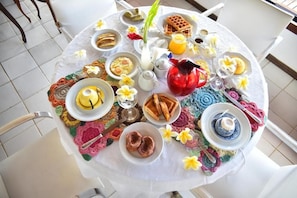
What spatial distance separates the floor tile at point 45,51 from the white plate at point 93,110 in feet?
4.15

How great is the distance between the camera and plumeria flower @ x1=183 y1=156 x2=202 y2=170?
2.89 ft

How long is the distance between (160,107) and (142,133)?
13 centimetres

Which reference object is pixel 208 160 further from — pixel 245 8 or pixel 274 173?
pixel 245 8

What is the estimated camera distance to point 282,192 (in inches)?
35.1

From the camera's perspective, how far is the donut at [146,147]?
894 millimetres

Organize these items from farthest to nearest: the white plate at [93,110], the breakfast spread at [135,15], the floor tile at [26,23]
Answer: the floor tile at [26,23] → the breakfast spread at [135,15] → the white plate at [93,110]

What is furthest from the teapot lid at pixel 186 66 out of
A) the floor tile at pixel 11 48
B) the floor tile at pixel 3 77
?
the floor tile at pixel 11 48

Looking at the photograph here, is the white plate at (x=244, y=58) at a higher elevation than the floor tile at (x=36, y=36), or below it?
higher

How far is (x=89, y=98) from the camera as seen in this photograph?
0.97 metres

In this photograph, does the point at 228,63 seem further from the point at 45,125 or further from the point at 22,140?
the point at 22,140

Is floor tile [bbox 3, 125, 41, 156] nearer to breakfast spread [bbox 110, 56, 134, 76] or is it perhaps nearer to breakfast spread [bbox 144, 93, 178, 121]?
breakfast spread [bbox 110, 56, 134, 76]

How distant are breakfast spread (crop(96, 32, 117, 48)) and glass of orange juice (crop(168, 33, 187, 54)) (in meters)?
Answer: 0.29

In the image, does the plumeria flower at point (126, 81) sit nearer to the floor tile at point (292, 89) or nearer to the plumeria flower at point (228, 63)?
the plumeria flower at point (228, 63)

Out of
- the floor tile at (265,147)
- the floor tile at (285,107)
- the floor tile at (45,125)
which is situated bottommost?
the floor tile at (45,125)
